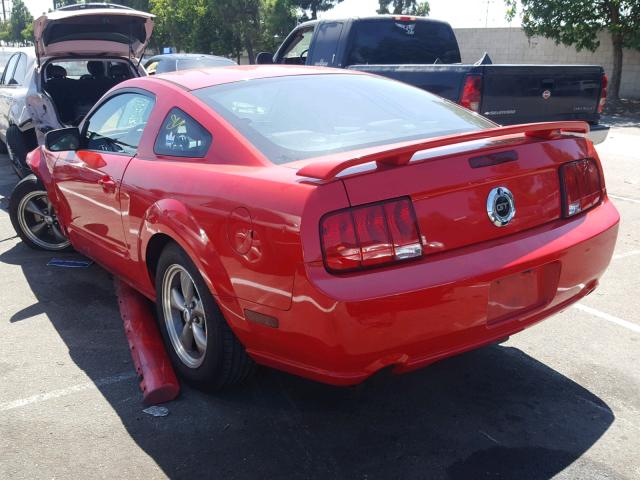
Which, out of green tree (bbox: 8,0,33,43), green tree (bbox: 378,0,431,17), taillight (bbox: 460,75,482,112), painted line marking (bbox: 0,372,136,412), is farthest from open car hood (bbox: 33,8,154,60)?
green tree (bbox: 8,0,33,43)

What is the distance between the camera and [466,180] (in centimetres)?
287

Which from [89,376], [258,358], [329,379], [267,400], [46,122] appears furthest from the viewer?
[46,122]

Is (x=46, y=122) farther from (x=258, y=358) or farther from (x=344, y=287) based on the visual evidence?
(x=344, y=287)

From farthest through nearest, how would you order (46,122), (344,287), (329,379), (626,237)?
(46,122) → (626,237) → (329,379) → (344,287)

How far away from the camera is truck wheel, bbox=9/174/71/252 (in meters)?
6.00

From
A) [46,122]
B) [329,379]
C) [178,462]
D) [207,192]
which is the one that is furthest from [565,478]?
[46,122]

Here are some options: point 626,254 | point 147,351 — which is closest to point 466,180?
point 147,351

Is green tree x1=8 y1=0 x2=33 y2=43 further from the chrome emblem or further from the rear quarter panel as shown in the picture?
the chrome emblem

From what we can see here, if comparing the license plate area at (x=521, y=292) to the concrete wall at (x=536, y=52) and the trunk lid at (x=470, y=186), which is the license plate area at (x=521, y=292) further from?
the concrete wall at (x=536, y=52)

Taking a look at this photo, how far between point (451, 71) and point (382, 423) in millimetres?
4735

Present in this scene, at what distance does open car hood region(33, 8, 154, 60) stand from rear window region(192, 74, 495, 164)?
4.37 meters

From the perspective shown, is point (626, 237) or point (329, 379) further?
point (626, 237)

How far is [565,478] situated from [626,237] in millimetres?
4158

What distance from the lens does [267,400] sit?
11.4ft
